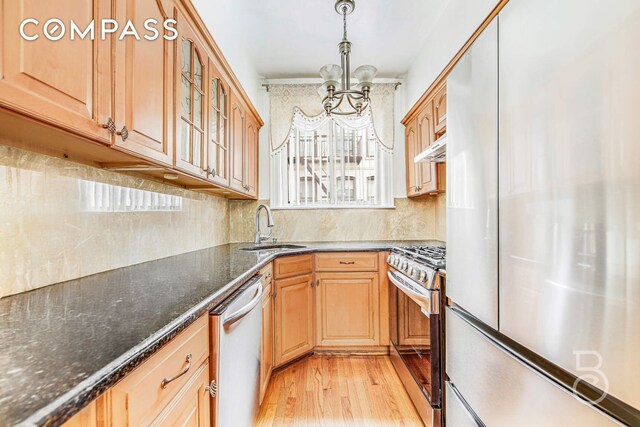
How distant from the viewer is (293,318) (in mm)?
2297

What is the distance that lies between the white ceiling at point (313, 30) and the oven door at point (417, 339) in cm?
192

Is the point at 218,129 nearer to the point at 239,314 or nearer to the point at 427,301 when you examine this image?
the point at 239,314

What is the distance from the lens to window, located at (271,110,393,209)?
3.25m

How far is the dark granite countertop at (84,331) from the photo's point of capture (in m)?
0.43

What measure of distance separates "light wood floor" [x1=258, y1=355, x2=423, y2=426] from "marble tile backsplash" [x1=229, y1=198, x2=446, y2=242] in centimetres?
123

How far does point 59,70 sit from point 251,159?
214 cm

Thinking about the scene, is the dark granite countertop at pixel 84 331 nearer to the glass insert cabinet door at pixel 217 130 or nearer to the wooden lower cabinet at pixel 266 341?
the wooden lower cabinet at pixel 266 341

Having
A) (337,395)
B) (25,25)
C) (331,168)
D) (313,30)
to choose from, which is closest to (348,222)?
(331,168)

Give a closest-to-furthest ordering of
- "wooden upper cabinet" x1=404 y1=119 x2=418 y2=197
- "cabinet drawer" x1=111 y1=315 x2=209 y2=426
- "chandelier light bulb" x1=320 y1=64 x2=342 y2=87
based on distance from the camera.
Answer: "cabinet drawer" x1=111 y1=315 x2=209 y2=426
"chandelier light bulb" x1=320 y1=64 x2=342 y2=87
"wooden upper cabinet" x1=404 y1=119 x2=418 y2=197

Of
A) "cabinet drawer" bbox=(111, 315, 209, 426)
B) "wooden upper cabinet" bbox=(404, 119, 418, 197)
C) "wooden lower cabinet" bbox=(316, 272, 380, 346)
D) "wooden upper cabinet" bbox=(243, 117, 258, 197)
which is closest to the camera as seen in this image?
"cabinet drawer" bbox=(111, 315, 209, 426)

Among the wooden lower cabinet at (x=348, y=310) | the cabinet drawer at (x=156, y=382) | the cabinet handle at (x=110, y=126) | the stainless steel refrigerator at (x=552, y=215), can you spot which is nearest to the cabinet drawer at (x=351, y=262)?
the wooden lower cabinet at (x=348, y=310)

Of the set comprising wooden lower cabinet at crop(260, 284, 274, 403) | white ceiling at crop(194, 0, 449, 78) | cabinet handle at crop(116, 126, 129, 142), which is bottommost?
wooden lower cabinet at crop(260, 284, 274, 403)

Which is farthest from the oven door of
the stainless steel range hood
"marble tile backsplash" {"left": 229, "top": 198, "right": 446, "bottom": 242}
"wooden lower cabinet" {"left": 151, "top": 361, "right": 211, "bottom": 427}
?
"wooden lower cabinet" {"left": 151, "top": 361, "right": 211, "bottom": 427}

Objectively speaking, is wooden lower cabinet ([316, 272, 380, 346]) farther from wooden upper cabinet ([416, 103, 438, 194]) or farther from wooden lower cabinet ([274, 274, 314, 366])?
wooden upper cabinet ([416, 103, 438, 194])
